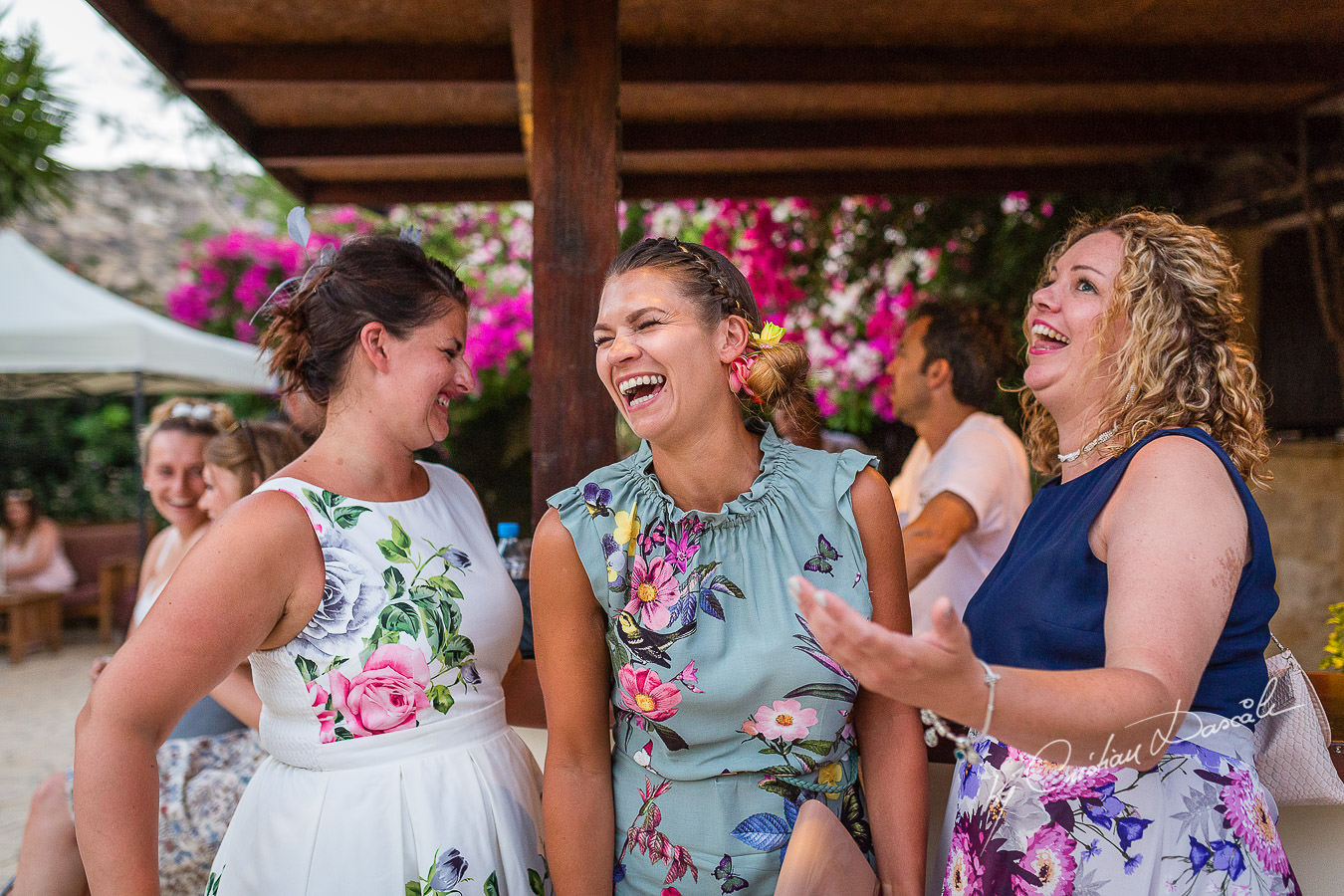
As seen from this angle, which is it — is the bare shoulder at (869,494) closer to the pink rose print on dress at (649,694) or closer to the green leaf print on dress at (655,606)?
the green leaf print on dress at (655,606)

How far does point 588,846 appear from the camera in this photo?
1679mm

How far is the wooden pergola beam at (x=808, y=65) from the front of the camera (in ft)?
10.4

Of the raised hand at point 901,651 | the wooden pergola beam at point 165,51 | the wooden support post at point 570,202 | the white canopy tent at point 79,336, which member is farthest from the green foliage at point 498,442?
the raised hand at point 901,651

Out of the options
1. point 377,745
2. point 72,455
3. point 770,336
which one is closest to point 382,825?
point 377,745

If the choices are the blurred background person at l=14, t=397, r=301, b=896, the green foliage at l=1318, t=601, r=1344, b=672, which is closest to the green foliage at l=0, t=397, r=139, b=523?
the blurred background person at l=14, t=397, r=301, b=896

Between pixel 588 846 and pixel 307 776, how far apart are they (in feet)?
1.74

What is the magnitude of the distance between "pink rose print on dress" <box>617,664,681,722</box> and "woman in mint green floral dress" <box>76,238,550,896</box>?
0.34 m

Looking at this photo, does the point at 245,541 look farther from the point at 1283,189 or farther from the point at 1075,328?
the point at 1283,189

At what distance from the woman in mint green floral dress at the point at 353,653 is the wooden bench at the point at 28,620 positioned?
29.5 feet

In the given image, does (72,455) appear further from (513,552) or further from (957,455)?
(957,455)

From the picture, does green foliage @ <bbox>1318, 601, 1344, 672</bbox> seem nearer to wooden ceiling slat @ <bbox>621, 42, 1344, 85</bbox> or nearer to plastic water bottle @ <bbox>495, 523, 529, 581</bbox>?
wooden ceiling slat @ <bbox>621, 42, 1344, 85</bbox>

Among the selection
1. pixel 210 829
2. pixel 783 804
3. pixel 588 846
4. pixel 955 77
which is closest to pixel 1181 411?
pixel 783 804

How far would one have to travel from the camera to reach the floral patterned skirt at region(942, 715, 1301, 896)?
142 centimetres

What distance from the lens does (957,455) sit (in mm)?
3242
